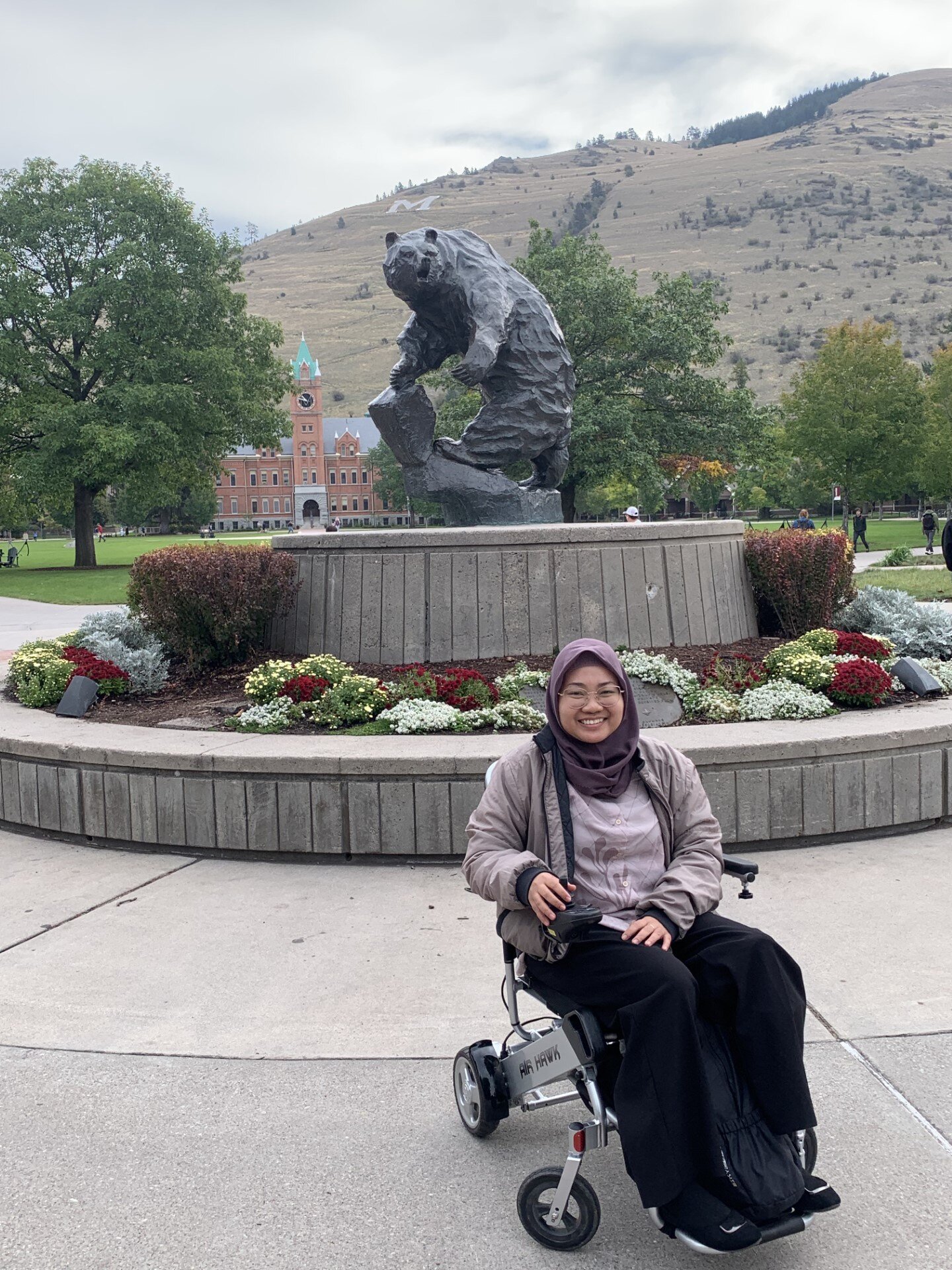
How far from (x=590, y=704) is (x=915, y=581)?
19.4 meters

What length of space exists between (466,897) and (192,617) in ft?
12.6

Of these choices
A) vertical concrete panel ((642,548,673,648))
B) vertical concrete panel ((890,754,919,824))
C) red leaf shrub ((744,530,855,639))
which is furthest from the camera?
red leaf shrub ((744,530,855,639))

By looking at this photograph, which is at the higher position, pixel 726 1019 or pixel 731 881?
pixel 726 1019

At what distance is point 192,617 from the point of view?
8.08 m

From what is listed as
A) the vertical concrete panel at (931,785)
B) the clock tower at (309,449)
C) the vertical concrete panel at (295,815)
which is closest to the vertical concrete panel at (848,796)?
the vertical concrete panel at (931,785)

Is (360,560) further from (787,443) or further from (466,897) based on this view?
(787,443)

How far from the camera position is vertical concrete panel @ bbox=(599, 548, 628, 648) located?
7805mm

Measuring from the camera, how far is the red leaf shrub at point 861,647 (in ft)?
25.2

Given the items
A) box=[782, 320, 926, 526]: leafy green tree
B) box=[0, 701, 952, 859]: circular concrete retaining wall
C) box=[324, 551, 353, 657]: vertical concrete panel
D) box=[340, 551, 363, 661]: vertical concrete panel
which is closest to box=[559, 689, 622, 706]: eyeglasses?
box=[0, 701, 952, 859]: circular concrete retaining wall

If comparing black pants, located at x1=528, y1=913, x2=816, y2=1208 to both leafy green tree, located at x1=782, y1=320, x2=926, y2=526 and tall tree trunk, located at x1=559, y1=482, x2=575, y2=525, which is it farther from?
leafy green tree, located at x1=782, y1=320, x2=926, y2=526

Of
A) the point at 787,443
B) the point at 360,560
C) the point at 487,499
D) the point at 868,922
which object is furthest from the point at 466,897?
the point at 787,443

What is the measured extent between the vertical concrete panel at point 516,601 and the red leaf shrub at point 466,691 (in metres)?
0.75

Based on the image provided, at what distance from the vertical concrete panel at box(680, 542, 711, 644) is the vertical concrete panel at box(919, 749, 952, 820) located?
2.45 m

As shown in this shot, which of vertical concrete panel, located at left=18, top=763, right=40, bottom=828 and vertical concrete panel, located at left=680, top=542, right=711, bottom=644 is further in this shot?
vertical concrete panel, located at left=680, top=542, right=711, bottom=644
